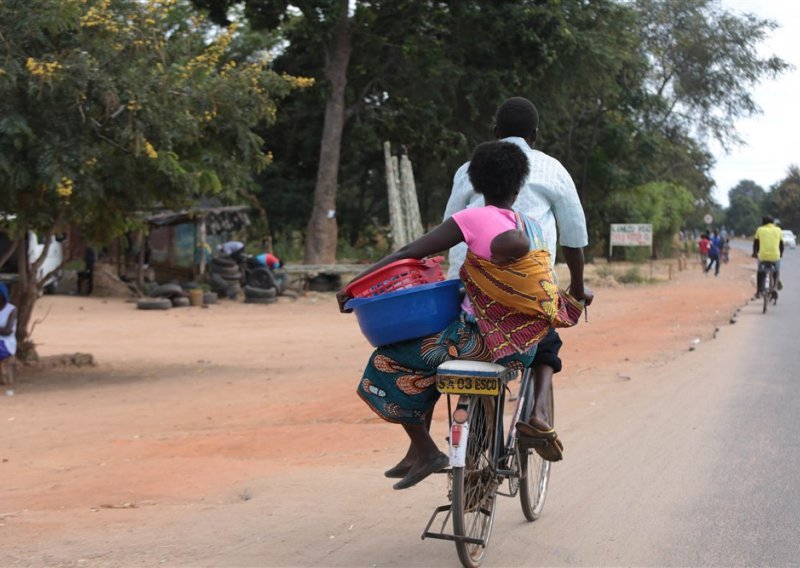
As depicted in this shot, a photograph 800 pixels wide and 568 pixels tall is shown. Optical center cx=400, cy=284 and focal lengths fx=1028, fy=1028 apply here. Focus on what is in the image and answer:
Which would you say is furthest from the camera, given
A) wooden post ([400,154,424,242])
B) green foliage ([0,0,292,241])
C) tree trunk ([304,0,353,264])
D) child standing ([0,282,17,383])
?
tree trunk ([304,0,353,264])

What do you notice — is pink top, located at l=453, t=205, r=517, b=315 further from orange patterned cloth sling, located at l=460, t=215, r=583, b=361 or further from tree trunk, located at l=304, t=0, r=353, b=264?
tree trunk, located at l=304, t=0, r=353, b=264

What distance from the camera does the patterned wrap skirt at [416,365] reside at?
4.56 m

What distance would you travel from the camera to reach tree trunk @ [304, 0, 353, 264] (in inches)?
1169

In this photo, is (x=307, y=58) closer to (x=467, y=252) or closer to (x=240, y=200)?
(x=240, y=200)

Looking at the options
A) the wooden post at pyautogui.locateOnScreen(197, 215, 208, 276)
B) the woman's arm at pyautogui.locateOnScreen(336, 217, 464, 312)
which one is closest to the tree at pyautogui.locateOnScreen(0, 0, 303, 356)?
the woman's arm at pyautogui.locateOnScreen(336, 217, 464, 312)

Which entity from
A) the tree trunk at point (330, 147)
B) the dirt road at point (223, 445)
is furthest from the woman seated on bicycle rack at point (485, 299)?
the tree trunk at point (330, 147)

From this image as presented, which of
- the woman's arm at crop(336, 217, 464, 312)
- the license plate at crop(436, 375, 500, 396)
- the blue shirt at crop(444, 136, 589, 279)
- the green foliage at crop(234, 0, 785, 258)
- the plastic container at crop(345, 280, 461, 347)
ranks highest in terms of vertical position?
the green foliage at crop(234, 0, 785, 258)

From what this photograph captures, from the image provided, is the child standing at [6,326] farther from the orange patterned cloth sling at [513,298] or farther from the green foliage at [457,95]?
the green foliage at [457,95]

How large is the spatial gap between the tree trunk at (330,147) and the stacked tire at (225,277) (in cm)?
352

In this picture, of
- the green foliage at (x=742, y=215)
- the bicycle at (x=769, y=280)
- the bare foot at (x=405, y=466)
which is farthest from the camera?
the green foliage at (x=742, y=215)

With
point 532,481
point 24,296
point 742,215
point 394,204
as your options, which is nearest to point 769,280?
point 394,204

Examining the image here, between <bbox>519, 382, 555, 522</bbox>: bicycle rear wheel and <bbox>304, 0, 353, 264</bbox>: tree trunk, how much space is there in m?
24.5

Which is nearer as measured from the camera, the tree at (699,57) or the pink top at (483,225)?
the pink top at (483,225)

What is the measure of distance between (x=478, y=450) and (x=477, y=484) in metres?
0.15
